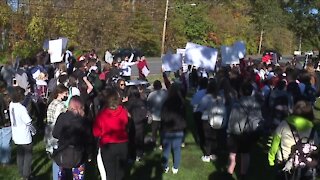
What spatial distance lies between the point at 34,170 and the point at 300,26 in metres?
18.8

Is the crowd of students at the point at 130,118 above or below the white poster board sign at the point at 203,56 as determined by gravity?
below

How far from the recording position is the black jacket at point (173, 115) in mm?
8633

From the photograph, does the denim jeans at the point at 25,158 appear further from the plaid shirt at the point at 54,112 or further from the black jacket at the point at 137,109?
the black jacket at the point at 137,109

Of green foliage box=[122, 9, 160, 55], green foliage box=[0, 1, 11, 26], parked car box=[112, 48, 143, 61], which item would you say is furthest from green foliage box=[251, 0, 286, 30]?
green foliage box=[0, 1, 11, 26]

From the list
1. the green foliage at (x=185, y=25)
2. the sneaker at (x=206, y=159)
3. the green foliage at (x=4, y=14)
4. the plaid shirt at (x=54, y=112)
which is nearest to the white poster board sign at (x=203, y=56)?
the sneaker at (x=206, y=159)

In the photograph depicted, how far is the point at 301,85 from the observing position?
11875 mm

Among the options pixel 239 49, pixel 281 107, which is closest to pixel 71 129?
pixel 281 107

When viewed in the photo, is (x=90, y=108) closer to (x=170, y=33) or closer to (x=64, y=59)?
(x=64, y=59)

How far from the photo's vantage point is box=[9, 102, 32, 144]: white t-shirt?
25.7 feet

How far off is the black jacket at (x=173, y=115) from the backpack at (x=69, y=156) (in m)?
2.17

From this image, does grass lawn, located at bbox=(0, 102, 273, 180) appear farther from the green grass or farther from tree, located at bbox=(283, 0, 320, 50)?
tree, located at bbox=(283, 0, 320, 50)

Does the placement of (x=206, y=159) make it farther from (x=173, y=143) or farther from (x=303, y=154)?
(x=303, y=154)

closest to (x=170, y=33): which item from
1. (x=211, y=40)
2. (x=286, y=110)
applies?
(x=211, y=40)

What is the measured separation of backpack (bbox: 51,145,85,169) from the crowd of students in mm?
14
